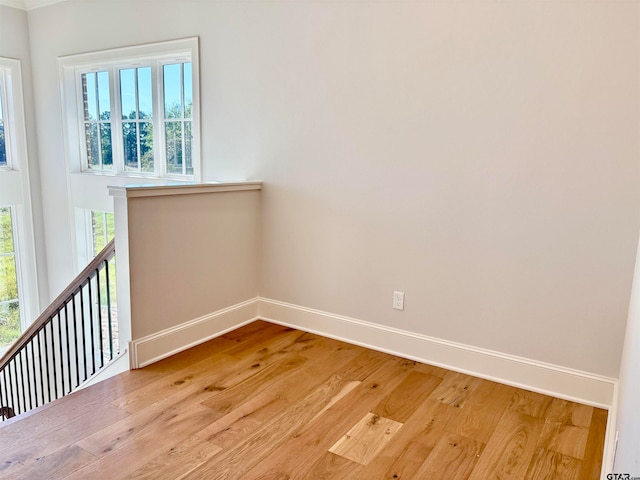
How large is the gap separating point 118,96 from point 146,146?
572 millimetres

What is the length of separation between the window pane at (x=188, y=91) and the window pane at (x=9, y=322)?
2.99 metres

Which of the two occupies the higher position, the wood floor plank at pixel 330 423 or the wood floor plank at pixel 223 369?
the wood floor plank at pixel 223 369

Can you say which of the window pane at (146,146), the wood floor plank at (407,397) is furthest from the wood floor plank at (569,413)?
the window pane at (146,146)

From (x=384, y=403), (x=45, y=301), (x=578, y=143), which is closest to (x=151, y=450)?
(x=384, y=403)

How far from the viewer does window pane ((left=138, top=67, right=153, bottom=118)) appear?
4.08 m

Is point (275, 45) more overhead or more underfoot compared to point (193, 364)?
more overhead

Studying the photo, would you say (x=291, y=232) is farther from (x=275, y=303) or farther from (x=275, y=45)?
(x=275, y=45)

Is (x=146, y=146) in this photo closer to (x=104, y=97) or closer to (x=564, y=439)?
(x=104, y=97)

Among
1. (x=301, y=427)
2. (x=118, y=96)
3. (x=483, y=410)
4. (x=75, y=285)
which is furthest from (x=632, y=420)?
(x=118, y=96)

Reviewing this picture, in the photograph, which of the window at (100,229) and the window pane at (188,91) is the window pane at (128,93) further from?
the window at (100,229)

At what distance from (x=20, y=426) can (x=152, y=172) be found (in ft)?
8.39

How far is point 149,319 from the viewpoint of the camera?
2.76m

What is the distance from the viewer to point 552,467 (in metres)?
1.92

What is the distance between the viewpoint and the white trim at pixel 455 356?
2424 mm
